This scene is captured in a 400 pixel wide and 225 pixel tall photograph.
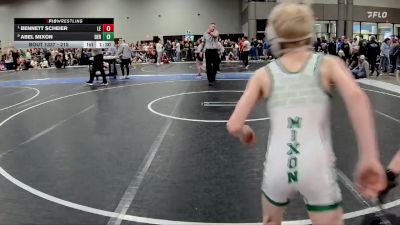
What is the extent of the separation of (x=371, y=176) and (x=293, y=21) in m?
0.75

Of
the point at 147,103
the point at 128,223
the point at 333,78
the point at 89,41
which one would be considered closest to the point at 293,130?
the point at 333,78

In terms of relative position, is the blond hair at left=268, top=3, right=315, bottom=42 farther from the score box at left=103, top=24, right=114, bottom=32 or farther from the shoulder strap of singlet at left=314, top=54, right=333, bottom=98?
the score box at left=103, top=24, right=114, bottom=32

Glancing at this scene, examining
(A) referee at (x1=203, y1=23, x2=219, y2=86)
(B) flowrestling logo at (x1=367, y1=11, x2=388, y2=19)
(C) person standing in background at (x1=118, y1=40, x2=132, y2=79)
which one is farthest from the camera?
(B) flowrestling logo at (x1=367, y1=11, x2=388, y2=19)

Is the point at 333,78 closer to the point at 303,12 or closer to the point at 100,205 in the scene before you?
the point at 303,12

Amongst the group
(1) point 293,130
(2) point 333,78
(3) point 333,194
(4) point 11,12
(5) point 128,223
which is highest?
(4) point 11,12

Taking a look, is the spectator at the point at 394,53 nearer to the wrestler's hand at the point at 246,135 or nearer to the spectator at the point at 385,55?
the spectator at the point at 385,55

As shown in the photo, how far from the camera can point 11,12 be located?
40.8 metres

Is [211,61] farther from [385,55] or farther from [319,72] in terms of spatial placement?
[319,72]

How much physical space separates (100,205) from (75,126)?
4.13m

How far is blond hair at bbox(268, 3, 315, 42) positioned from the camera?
Result: 210 centimetres

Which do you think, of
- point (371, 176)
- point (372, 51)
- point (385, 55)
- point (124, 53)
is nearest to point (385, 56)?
point (385, 55)
